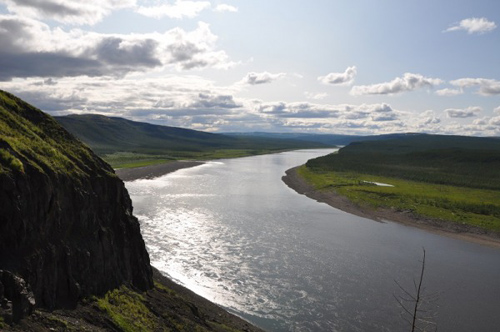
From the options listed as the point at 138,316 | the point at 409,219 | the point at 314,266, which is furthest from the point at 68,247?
the point at 409,219

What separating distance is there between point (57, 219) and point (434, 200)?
89390 millimetres

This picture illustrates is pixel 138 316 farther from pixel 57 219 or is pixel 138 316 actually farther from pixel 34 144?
pixel 34 144

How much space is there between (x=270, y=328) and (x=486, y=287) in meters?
28.4

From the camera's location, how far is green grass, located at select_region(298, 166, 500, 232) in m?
76.6

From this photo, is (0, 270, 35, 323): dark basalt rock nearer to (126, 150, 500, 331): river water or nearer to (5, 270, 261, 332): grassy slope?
(5, 270, 261, 332): grassy slope

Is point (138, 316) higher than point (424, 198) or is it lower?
higher

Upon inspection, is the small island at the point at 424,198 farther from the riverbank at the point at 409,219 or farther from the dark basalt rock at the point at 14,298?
the dark basalt rock at the point at 14,298

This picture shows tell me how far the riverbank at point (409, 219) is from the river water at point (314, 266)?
414cm

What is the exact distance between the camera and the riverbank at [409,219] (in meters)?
65.9

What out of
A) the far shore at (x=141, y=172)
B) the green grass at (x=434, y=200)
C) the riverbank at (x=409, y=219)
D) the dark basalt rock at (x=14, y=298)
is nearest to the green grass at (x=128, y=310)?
the dark basalt rock at (x=14, y=298)

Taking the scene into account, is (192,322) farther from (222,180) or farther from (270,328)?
(222,180)

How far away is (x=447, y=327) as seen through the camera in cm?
3359

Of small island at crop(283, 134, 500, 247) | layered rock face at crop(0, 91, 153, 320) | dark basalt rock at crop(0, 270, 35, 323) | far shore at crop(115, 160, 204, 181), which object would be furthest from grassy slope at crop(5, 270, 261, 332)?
far shore at crop(115, 160, 204, 181)

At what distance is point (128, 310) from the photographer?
2444 centimetres
